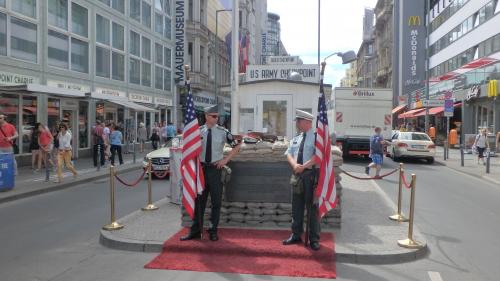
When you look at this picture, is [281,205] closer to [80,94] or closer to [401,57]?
[80,94]

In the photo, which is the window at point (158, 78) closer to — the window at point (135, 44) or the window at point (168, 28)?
the window at point (168, 28)

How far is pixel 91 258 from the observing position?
Result: 6.59 metres

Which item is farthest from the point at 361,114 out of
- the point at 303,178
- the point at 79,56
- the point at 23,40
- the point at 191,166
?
the point at 191,166

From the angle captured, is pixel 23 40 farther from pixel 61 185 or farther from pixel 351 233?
pixel 351 233

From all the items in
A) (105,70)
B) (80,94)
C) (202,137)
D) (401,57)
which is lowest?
(202,137)

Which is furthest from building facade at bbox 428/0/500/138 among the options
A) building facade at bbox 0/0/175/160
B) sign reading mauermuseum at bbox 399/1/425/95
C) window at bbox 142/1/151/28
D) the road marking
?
the road marking

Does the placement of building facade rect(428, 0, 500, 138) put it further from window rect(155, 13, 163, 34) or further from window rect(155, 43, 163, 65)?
window rect(155, 13, 163, 34)

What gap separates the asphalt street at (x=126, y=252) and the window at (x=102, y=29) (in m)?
13.7

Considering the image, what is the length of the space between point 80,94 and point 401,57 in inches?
1964

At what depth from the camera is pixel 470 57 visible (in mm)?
40781

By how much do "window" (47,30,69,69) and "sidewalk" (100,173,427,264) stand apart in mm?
12926

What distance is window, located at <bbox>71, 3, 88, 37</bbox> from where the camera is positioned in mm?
22500

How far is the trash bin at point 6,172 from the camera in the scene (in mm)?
12273

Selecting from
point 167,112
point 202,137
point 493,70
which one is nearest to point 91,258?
point 202,137
